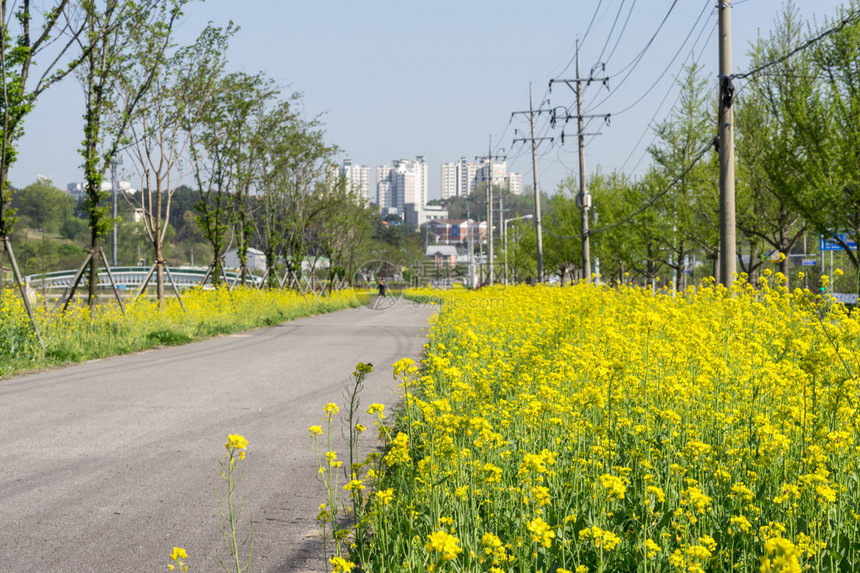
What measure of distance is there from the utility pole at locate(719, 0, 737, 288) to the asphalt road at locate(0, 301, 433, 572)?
588 centimetres

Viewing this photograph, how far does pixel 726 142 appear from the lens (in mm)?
12516

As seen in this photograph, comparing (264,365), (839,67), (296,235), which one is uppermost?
(839,67)

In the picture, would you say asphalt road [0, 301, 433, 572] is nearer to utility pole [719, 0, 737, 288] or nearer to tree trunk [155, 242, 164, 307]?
utility pole [719, 0, 737, 288]

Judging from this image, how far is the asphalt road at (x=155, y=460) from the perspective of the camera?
4.07 m

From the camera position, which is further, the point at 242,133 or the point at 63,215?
the point at 63,215

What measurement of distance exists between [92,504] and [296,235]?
3121cm

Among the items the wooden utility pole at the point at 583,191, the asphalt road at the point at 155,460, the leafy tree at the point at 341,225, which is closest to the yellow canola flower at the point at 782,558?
the asphalt road at the point at 155,460

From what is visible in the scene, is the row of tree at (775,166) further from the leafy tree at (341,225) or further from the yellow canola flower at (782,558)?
the leafy tree at (341,225)

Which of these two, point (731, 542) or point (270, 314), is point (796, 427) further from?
point (270, 314)

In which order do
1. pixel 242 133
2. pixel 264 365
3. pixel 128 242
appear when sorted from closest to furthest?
pixel 264 365 < pixel 242 133 < pixel 128 242

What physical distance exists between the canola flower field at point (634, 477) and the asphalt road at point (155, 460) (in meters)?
0.77

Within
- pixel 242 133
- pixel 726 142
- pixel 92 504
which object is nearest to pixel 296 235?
pixel 242 133

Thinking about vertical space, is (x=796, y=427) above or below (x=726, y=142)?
below

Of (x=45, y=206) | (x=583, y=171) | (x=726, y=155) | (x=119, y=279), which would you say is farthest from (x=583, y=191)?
(x=45, y=206)
